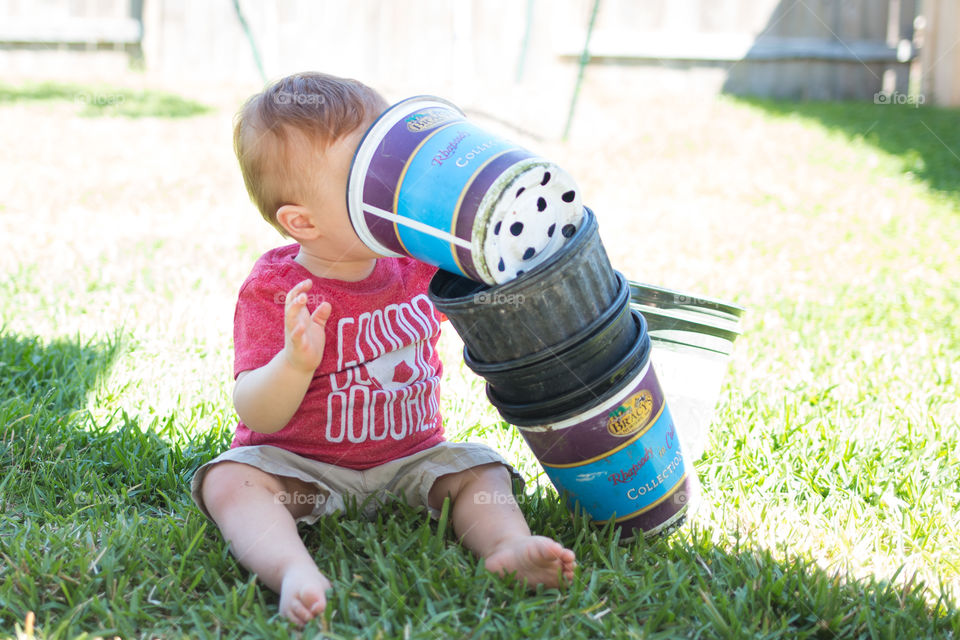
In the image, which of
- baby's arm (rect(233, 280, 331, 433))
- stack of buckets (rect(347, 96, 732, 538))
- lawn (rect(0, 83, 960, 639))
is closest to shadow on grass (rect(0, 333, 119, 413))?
lawn (rect(0, 83, 960, 639))

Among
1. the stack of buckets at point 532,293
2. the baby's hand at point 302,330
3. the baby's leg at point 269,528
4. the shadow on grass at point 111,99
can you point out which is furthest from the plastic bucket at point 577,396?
the shadow on grass at point 111,99

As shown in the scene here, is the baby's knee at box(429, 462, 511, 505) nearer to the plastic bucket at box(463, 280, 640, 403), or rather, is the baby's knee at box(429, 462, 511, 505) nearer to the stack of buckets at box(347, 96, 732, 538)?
the stack of buckets at box(347, 96, 732, 538)

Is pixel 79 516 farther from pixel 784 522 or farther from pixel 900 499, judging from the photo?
pixel 900 499

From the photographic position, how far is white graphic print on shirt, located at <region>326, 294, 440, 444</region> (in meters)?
1.81

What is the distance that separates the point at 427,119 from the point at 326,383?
57 centimetres

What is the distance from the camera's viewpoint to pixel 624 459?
1.67 m

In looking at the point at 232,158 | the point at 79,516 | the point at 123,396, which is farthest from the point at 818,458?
the point at 232,158

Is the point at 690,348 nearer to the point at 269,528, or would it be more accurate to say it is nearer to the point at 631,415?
the point at 631,415

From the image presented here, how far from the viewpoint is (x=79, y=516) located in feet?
5.93

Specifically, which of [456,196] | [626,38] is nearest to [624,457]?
[456,196]

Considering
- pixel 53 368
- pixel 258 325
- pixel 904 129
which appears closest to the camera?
pixel 258 325

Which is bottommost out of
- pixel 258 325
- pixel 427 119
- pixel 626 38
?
pixel 258 325

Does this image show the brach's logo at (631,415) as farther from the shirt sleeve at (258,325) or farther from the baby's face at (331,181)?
the shirt sleeve at (258,325)

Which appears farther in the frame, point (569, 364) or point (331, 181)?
point (331, 181)
